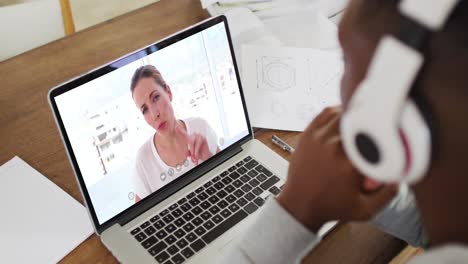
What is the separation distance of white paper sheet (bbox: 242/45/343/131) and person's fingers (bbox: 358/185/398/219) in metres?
0.46

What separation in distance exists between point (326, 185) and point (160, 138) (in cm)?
38

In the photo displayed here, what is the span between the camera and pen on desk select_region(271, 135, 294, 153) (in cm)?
93

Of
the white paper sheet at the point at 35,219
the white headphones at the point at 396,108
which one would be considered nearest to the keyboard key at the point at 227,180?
the white paper sheet at the point at 35,219

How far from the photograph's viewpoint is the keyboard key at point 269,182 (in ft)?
2.82

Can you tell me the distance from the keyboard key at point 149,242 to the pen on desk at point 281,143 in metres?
0.29

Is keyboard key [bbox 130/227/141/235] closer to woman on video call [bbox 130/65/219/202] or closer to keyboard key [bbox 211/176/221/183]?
woman on video call [bbox 130/65/219/202]

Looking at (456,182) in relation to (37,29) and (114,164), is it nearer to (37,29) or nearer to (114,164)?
(114,164)

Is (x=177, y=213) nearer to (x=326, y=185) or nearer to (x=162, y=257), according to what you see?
(x=162, y=257)

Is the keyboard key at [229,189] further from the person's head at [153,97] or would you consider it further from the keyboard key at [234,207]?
the person's head at [153,97]

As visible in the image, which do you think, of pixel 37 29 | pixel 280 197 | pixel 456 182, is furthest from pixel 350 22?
pixel 37 29

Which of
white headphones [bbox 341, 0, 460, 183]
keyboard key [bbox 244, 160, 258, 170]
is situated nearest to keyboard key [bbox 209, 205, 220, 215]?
keyboard key [bbox 244, 160, 258, 170]

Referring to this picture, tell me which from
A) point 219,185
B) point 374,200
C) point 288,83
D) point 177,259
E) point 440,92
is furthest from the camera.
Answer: point 288,83

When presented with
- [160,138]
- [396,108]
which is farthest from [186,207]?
[396,108]

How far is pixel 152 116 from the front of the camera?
81 cm
